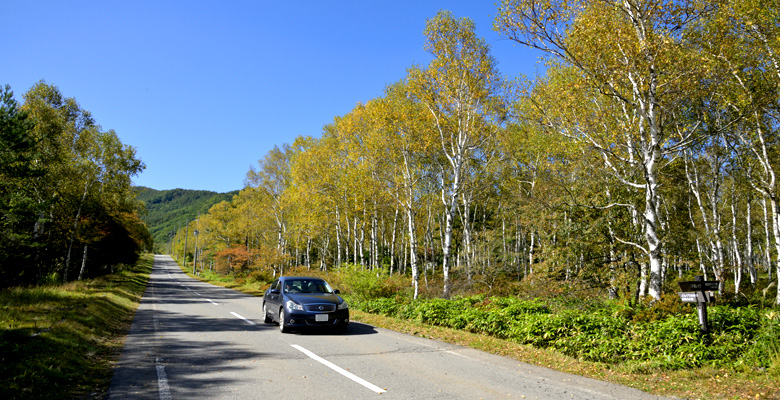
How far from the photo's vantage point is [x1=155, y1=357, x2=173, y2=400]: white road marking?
5199 millimetres

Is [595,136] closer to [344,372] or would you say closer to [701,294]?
[701,294]

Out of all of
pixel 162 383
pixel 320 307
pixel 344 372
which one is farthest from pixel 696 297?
pixel 162 383

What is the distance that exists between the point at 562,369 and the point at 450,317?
493 cm

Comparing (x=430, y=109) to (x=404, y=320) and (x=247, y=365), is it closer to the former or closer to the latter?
(x=404, y=320)

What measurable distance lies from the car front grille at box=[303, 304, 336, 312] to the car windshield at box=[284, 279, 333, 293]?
4.37 feet

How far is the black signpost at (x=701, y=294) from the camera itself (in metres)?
6.56

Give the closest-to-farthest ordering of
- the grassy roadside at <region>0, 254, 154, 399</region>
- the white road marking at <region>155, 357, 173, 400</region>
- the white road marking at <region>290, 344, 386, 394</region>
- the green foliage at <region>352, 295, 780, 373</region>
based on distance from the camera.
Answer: the white road marking at <region>155, 357, 173, 400</region> < the grassy roadside at <region>0, 254, 154, 399</region> < the white road marking at <region>290, 344, 386, 394</region> < the green foliage at <region>352, 295, 780, 373</region>

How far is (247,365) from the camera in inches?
275

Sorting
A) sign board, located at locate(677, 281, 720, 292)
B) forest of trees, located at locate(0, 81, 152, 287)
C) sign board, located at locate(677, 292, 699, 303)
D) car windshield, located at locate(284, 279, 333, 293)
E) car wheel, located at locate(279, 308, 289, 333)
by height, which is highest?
forest of trees, located at locate(0, 81, 152, 287)

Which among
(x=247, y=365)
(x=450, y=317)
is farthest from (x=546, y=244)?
(x=247, y=365)

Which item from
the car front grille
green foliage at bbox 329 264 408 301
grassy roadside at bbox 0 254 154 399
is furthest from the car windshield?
green foliage at bbox 329 264 408 301

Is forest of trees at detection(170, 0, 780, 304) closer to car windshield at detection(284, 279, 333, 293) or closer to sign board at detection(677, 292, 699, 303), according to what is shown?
sign board at detection(677, 292, 699, 303)

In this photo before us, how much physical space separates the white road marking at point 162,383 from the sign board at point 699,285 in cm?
804

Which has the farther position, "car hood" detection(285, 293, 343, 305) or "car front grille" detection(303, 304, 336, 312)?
"car hood" detection(285, 293, 343, 305)
